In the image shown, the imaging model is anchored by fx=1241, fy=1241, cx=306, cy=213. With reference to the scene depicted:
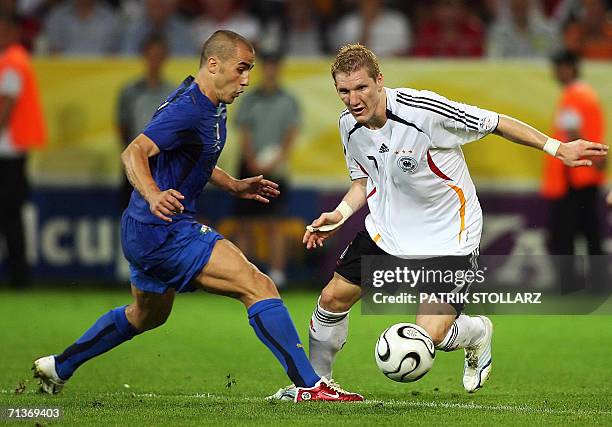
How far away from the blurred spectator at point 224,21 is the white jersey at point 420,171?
7532 mm

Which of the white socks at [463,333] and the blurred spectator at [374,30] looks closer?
the white socks at [463,333]

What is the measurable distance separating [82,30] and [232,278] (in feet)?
27.6

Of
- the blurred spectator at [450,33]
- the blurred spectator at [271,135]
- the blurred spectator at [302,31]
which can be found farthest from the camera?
the blurred spectator at [302,31]

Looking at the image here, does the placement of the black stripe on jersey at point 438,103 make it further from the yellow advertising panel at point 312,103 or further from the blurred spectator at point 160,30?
the blurred spectator at point 160,30

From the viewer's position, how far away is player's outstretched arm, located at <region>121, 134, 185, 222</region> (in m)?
6.24

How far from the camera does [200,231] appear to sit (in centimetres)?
691

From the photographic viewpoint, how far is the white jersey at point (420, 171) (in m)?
7.02

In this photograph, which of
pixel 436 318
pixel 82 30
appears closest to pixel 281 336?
pixel 436 318

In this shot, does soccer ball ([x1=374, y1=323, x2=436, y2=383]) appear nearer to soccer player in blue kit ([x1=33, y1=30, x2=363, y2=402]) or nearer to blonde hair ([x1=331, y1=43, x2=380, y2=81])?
soccer player in blue kit ([x1=33, y1=30, x2=363, y2=402])

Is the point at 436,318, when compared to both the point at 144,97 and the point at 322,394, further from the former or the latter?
the point at 144,97

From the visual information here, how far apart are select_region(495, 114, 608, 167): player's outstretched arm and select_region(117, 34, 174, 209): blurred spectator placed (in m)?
7.39

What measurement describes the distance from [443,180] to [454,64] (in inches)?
273

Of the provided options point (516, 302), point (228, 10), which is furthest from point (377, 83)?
point (228, 10)

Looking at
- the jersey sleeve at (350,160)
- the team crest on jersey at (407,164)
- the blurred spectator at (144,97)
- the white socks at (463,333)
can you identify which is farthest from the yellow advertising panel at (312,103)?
the team crest on jersey at (407,164)
